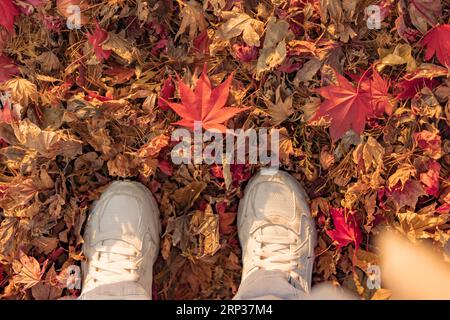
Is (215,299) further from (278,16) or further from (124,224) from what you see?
(278,16)

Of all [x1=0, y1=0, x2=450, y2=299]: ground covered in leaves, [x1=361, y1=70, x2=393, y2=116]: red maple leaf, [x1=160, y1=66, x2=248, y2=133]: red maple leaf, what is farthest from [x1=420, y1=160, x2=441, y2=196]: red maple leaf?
[x1=160, y1=66, x2=248, y2=133]: red maple leaf

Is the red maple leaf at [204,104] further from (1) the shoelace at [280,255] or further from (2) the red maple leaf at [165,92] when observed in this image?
(1) the shoelace at [280,255]

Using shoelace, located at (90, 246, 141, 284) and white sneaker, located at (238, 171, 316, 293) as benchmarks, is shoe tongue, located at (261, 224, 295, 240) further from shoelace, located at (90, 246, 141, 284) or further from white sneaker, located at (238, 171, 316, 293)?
shoelace, located at (90, 246, 141, 284)

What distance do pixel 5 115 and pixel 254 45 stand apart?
0.54 meters

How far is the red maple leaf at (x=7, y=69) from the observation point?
50.5 inches

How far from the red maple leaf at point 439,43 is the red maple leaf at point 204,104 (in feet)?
1.33

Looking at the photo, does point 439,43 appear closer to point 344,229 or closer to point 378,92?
point 378,92

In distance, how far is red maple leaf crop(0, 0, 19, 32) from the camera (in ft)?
4.06

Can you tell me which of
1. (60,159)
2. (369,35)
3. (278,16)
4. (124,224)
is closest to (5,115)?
(60,159)

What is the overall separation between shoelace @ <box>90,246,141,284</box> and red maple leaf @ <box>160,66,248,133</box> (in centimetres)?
30

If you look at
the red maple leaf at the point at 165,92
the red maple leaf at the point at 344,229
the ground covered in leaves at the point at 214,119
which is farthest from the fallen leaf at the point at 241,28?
the red maple leaf at the point at 344,229

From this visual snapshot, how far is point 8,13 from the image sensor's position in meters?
1.25

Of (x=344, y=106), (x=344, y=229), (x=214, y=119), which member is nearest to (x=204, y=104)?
(x=214, y=119)

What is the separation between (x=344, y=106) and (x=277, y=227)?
29 centimetres
